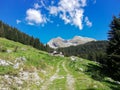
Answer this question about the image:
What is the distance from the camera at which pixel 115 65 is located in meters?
42.0

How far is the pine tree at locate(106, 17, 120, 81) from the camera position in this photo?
41516 millimetres

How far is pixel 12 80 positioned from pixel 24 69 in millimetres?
7193

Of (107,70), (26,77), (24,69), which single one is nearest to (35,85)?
(26,77)

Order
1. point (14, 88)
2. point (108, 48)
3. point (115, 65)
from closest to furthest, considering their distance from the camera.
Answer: point (14, 88)
point (115, 65)
point (108, 48)

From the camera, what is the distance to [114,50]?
146 ft

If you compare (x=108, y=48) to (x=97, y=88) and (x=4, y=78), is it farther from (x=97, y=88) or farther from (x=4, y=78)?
(x=4, y=78)

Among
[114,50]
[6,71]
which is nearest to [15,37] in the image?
[114,50]

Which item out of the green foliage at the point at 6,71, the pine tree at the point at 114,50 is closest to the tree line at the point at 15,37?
the pine tree at the point at 114,50

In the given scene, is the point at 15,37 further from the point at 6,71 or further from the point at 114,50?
the point at 6,71

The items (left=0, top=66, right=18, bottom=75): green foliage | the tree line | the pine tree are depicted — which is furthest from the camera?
the tree line

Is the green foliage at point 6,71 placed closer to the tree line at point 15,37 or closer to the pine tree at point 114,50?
the pine tree at point 114,50

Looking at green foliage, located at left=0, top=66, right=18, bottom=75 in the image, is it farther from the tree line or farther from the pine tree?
the tree line

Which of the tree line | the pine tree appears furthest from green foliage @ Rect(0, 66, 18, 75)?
the tree line

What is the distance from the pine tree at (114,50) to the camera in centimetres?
4152
